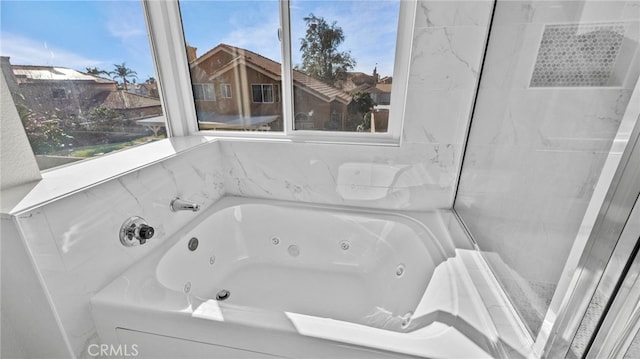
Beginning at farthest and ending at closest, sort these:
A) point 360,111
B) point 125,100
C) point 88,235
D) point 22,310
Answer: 1. point 360,111
2. point 125,100
3. point 88,235
4. point 22,310

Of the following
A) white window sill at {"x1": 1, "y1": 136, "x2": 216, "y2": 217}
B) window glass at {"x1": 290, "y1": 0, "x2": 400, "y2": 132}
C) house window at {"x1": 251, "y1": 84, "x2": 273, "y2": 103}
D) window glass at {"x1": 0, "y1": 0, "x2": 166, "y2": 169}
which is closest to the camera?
white window sill at {"x1": 1, "y1": 136, "x2": 216, "y2": 217}

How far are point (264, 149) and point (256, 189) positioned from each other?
30cm

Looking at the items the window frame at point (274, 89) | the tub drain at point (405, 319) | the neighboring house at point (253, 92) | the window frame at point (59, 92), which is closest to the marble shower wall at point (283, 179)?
the window frame at point (274, 89)

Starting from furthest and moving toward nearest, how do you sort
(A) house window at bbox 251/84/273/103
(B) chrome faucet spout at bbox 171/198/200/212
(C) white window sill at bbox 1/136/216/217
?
(A) house window at bbox 251/84/273/103, (B) chrome faucet spout at bbox 171/198/200/212, (C) white window sill at bbox 1/136/216/217

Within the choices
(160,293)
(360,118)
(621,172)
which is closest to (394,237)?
(360,118)

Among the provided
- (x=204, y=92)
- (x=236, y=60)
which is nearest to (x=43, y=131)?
(x=204, y=92)

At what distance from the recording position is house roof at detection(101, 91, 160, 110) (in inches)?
52.9

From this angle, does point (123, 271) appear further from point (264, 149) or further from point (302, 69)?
point (302, 69)

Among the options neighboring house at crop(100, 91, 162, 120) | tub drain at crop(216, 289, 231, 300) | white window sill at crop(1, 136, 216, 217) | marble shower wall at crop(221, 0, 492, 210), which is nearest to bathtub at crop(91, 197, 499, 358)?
tub drain at crop(216, 289, 231, 300)

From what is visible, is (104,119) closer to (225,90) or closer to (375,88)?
(225,90)

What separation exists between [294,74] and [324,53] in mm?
223

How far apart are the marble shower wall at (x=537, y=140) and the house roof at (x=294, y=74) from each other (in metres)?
0.79

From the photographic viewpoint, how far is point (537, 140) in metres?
0.99

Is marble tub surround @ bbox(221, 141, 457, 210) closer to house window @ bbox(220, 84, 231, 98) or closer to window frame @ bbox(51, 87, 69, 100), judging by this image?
house window @ bbox(220, 84, 231, 98)
